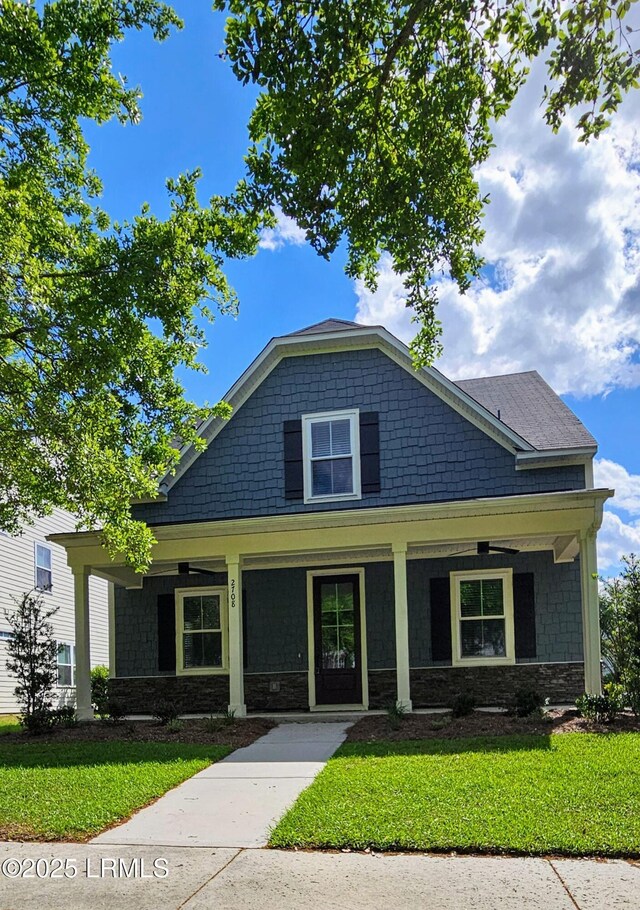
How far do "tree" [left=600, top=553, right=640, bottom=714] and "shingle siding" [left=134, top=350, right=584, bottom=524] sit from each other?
267cm

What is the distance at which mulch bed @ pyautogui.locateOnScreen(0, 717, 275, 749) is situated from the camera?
10.4 meters

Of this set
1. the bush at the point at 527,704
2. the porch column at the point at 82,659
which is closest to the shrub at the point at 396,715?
the bush at the point at 527,704

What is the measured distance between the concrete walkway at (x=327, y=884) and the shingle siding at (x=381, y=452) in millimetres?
8812

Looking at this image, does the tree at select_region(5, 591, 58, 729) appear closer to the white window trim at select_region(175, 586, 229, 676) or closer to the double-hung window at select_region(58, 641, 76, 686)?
the white window trim at select_region(175, 586, 229, 676)

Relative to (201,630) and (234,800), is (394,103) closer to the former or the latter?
(234,800)

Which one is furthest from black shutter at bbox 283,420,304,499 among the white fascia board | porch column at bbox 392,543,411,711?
porch column at bbox 392,543,411,711

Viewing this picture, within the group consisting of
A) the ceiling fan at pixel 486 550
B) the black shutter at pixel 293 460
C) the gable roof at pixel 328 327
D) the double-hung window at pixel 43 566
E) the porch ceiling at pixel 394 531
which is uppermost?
the gable roof at pixel 328 327

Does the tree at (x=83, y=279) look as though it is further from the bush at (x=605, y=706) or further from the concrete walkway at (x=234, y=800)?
the bush at (x=605, y=706)

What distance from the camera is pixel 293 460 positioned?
1449cm

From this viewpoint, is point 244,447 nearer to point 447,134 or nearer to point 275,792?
point 275,792

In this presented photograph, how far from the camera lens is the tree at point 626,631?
10.4 meters

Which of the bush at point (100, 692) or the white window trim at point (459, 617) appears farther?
the white window trim at point (459, 617)

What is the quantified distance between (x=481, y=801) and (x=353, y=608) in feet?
26.8

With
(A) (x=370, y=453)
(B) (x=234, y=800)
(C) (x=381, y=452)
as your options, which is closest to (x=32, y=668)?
(B) (x=234, y=800)
